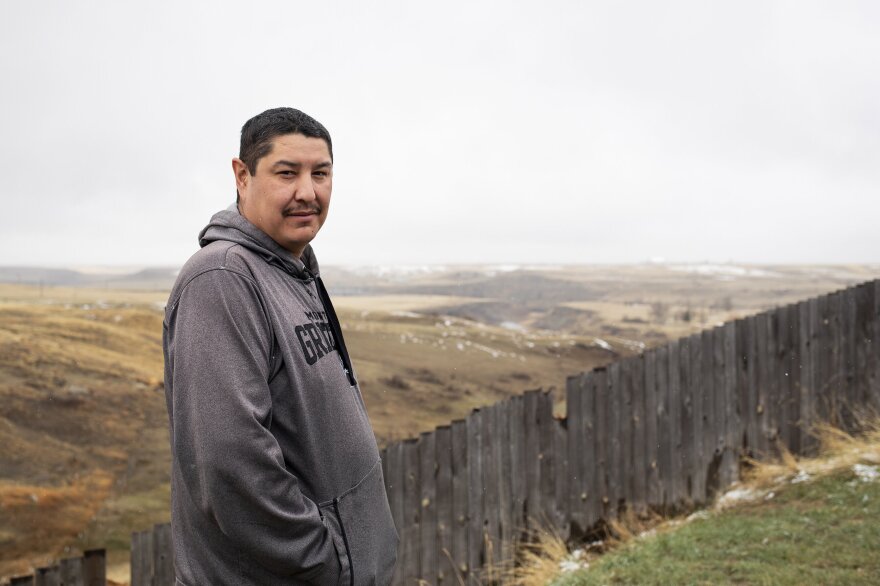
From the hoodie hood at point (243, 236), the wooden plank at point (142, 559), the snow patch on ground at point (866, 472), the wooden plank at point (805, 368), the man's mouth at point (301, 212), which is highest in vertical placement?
the man's mouth at point (301, 212)

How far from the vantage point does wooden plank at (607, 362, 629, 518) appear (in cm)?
583

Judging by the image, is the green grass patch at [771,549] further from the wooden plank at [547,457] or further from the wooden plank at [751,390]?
the wooden plank at [751,390]

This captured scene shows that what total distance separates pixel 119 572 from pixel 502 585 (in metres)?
2.75

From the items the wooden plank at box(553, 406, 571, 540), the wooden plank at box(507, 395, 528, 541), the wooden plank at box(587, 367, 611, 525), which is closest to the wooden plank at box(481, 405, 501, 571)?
the wooden plank at box(507, 395, 528, 541)

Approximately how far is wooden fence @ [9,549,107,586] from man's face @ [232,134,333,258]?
237 cm

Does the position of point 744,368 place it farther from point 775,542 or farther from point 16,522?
point 16,522

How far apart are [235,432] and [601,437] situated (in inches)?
181

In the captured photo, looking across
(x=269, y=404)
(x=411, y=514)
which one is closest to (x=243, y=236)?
(x=269, y=404)

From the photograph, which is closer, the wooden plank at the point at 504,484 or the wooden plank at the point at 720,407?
the wooden plank at the point at 504,484

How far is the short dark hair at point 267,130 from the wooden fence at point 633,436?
2.84 metres

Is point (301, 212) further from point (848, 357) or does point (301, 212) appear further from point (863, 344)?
point (863, 344)

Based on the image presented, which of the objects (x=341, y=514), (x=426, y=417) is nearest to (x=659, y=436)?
(x=426, y=417)

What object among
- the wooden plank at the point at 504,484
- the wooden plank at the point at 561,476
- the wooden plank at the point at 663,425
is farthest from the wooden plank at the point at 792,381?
the wooden plank at the point at 504,484

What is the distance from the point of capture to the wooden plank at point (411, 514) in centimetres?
459
